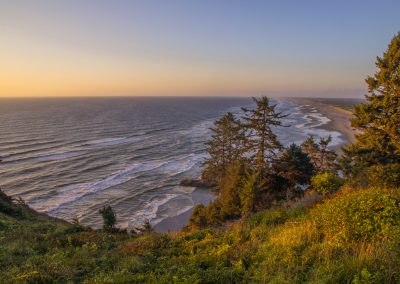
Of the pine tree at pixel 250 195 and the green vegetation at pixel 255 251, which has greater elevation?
the green vegetation at pixel 255 251

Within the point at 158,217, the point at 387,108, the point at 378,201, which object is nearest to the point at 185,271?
the point at 378,201

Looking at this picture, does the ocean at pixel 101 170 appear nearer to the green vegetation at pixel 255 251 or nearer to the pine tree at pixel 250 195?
the pine tree at pixel 250 195

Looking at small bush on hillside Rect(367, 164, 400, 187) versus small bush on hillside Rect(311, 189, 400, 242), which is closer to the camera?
small bush on hillside Rect(311, 189, 400, 242)

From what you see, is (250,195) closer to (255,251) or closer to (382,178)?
(382,178)

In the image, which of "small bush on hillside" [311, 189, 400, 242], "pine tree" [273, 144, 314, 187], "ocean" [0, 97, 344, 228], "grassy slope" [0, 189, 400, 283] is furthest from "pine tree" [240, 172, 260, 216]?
"ocean" [0, 97, 344, 228]

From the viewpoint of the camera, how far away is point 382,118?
22031mm

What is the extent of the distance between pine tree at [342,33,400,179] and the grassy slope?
13.9m

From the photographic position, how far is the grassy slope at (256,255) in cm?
648

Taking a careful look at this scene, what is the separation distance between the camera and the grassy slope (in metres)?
6.48

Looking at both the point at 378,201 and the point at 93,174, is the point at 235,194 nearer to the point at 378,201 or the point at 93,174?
the point at 378,201

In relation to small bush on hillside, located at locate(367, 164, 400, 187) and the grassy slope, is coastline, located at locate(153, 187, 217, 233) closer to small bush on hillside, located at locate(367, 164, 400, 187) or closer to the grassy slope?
small bush on hillside, located at locate(367, 164, 400, 187)

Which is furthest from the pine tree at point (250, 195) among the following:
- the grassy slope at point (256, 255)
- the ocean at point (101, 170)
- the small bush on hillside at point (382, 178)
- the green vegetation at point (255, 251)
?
the ocean at point (101, 170)

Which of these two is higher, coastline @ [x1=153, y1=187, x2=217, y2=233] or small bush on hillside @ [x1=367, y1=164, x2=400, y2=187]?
small bush on hillside @ [x1=367, y1=164, x2=400, y2=187]

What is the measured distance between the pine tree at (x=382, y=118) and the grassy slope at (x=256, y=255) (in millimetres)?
13932
